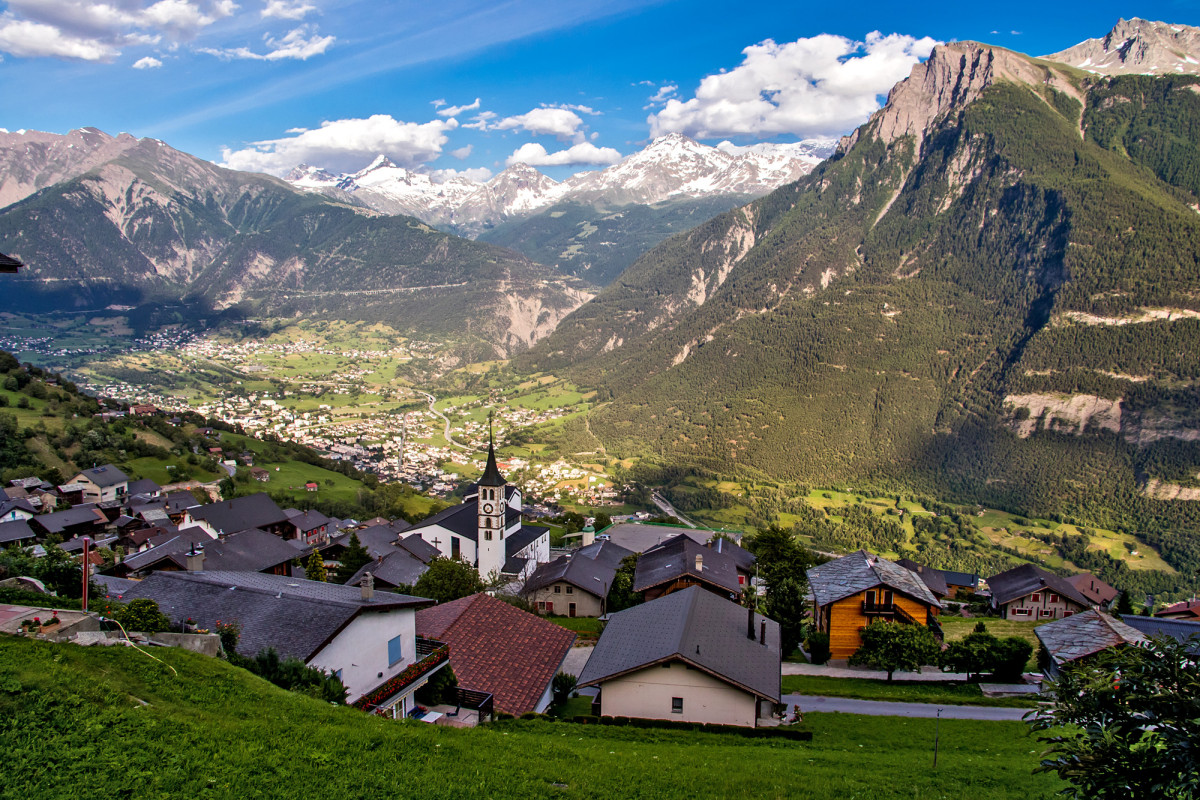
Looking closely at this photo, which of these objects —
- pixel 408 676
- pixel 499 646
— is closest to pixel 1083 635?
pixel 499 646

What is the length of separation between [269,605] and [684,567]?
2629 centimetres

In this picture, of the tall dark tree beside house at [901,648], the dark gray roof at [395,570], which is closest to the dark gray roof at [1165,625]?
the tall dark tree beside house at [901,648]

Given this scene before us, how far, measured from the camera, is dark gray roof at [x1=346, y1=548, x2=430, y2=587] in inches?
1656

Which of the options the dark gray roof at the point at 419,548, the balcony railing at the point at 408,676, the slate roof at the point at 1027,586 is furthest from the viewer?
the dark gray roof at the point at 419,548

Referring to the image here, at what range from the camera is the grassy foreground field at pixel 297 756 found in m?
9.01

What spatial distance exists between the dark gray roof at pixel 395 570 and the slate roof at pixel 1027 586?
43.5 m

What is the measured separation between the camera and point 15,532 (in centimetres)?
4388

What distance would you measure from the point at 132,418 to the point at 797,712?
90.4 m

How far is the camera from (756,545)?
51500mm

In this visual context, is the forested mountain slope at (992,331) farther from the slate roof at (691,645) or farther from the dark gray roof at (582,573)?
the slate roof at (691,645)

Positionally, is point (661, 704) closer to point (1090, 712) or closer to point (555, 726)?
point (555, 726)

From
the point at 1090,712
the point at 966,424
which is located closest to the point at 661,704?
the point at 1090,712

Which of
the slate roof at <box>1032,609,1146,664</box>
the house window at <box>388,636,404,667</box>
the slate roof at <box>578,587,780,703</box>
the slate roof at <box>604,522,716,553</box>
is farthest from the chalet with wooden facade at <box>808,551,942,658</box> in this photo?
the slate roof at <box>604,522,716,553</box>

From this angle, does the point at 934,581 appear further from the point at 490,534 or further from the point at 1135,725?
the point at 1135,725
